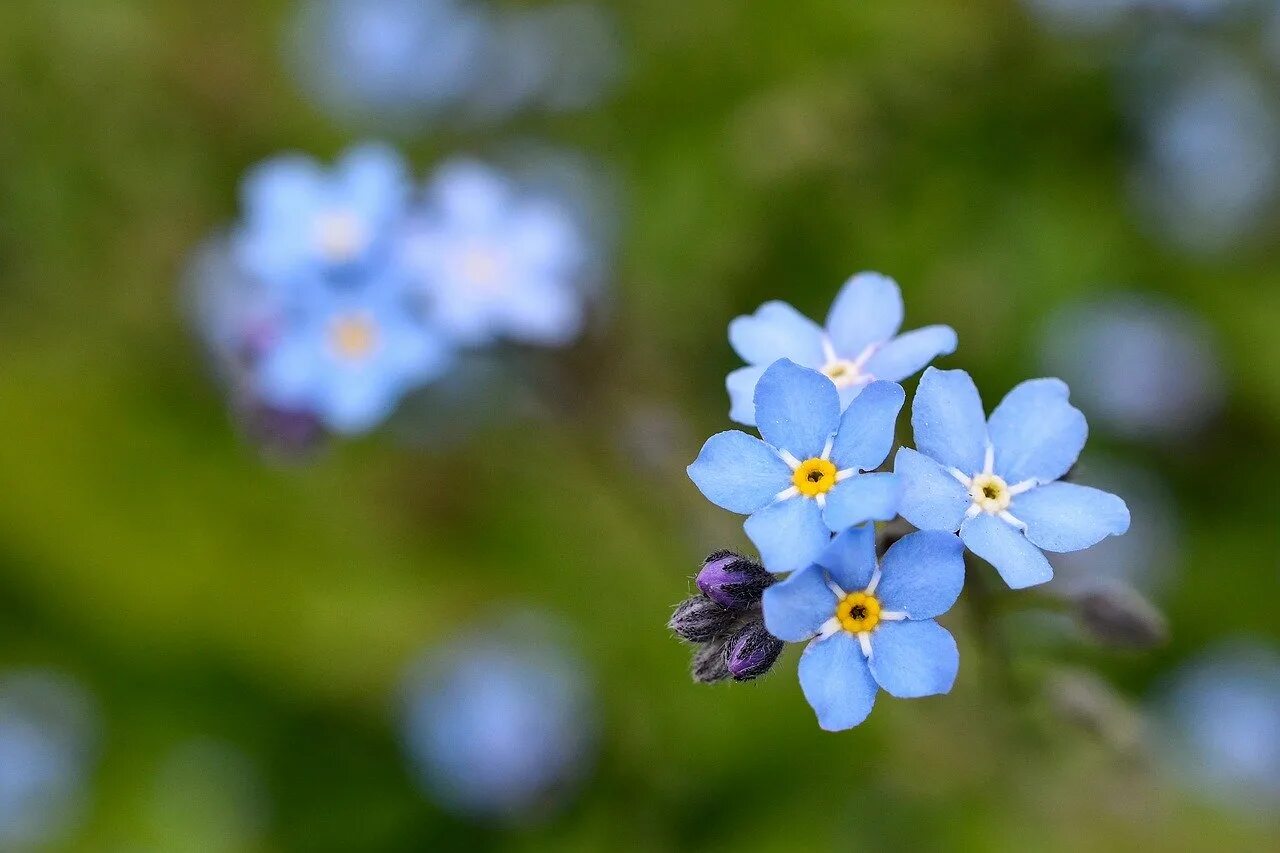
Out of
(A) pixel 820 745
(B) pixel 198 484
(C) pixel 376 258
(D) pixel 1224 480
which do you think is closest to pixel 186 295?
(B) pixel 198 484

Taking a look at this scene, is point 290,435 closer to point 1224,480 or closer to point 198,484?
point 198,484

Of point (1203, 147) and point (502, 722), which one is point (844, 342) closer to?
point (502, 722)

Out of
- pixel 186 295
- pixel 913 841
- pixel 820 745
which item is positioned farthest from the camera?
pixel 186 295

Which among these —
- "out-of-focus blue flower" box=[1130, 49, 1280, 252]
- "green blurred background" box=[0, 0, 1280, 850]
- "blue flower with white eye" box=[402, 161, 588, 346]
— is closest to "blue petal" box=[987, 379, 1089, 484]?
"blue flower with white eye" box=[402, 161, 588, 346]

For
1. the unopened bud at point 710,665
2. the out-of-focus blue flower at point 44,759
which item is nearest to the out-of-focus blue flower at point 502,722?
the out-of-focus blue flower at point 44,759

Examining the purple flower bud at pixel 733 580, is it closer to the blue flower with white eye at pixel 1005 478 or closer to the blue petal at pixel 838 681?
the blue petal at pixel 838 681

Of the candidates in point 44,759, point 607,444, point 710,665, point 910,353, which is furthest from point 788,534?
point 44,759

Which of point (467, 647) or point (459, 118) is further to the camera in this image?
point (459, 118)
